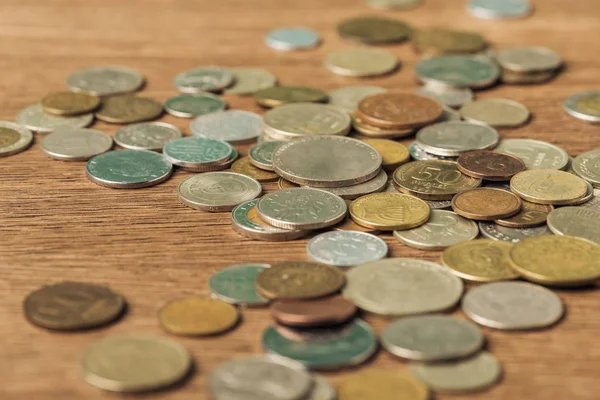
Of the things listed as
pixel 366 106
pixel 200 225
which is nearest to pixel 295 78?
pixel 366 106

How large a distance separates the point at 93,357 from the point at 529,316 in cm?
44

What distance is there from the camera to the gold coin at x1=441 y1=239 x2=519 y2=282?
3.35 ft

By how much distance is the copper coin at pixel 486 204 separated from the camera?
3.69 ft

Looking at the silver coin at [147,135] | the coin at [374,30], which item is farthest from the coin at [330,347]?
the coin at [374,30]

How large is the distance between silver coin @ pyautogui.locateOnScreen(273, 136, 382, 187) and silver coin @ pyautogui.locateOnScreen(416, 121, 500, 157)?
3.7 inches

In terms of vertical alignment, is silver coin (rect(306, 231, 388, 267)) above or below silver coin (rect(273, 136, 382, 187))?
below

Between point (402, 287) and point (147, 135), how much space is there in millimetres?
517

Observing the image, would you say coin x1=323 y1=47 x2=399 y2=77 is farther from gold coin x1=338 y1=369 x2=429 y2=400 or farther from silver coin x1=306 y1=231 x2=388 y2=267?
gold coin x1=338 y1=369 x2=429 y2=400

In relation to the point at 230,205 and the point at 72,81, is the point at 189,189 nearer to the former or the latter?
the point at 230,205

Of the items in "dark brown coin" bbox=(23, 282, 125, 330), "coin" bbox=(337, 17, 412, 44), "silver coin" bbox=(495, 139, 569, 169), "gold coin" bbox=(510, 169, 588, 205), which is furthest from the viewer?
"coin" bbox=(337, 17, 412, 44)

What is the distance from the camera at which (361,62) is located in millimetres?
1614

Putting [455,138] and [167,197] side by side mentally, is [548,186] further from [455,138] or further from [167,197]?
[167,197]

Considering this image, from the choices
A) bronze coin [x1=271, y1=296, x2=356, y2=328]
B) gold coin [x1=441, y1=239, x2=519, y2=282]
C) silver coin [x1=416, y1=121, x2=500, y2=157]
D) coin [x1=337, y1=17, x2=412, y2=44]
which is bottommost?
bronze coin [x1=271, y1=296, x2=356, y2=328]

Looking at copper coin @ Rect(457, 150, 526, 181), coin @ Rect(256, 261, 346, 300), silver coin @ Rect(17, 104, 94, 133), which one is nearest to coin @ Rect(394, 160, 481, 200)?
copper coin @ Rect(457, 150, 526, 181)
